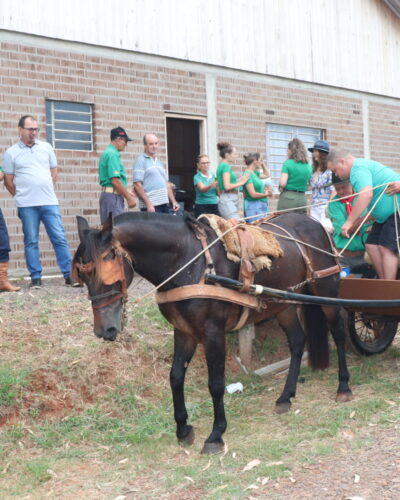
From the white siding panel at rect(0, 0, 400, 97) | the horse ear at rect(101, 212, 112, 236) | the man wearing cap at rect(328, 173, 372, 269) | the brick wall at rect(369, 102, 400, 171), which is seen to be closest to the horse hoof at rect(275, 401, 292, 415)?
the man wearing cap at rect(328, 173, 372, 269)

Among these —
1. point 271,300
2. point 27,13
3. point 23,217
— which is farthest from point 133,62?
point 271,300

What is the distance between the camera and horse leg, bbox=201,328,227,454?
5.04 m

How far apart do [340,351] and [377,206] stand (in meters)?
1.39

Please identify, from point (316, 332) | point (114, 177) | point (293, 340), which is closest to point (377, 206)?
point (316, 332)

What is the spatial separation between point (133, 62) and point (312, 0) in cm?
506

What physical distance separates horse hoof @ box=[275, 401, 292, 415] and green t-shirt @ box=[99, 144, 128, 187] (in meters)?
4.33

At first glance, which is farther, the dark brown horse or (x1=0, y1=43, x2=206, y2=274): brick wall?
(x1=0, y1=43, x2=206, y2=274): brick wall

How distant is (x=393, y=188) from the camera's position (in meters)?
6.23

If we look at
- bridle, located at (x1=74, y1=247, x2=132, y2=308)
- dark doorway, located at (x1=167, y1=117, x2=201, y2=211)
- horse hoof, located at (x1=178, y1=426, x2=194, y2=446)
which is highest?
dark doorway, located at (x1=167, y1=117, x2=201, y2=211)

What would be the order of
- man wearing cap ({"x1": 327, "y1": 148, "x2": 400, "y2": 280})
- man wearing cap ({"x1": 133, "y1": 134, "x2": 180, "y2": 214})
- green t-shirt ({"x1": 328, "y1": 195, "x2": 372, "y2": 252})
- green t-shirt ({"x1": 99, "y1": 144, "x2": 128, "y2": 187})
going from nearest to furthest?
man wearing cap ({"x1": 327, "y1": 148, "x2": 400, "y2": 280}) → green t-shirt ({"x1": 328, "y1": 195, "x2": 372, "y2": 252}) → green t-shirt ({"x1": 99, "y1": 144, "x2": 128, "y2": 187}) → man wearing cap ({"x1": 133, "y1": 134, "x2": 180, "y2": 214})

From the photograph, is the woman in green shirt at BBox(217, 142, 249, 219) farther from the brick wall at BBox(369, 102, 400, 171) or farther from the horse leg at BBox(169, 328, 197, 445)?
the brick wall at BBox(369, 102, 400, 171)

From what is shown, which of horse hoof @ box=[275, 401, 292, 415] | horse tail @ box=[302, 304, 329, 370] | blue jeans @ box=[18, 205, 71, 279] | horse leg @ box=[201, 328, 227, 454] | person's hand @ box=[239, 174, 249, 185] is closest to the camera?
horse leg @ box=[201, 328, 227, 454]

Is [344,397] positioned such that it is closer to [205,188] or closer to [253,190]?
[253,190]

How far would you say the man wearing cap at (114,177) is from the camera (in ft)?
30.1
